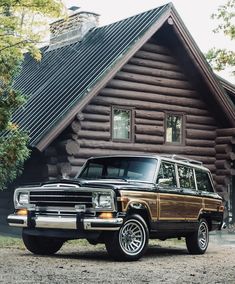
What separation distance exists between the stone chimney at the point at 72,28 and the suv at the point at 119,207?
1220cm

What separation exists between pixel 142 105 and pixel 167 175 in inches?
352

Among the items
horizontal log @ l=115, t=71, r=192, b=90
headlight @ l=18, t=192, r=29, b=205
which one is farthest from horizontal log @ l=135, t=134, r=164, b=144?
headlight @ l=18, t=192, r=29, b=205

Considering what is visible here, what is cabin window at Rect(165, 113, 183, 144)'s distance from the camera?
2273 centimetres

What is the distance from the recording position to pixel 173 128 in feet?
75.5

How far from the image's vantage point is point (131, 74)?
2144 cm

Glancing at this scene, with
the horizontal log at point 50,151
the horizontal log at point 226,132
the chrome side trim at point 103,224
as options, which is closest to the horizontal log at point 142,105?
the horizontal log at point 226,132

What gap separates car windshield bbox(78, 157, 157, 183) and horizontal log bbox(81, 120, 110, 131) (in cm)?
675

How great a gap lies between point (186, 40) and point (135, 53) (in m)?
1.85

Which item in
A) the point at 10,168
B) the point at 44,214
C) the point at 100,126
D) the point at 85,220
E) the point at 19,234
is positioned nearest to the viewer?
the point at 85,220

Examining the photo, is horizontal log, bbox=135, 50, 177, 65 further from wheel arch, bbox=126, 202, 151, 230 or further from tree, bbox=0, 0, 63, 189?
wheel arch, bbox=126, 202, 151, 230

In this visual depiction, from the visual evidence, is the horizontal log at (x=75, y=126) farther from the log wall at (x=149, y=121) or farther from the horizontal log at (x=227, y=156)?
the horizontal log at (x=227, y=156)

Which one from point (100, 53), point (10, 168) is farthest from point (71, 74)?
point (10, 168)

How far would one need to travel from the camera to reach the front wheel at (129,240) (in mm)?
11109

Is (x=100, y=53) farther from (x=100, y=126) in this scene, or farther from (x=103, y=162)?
(x=103, y=162)
